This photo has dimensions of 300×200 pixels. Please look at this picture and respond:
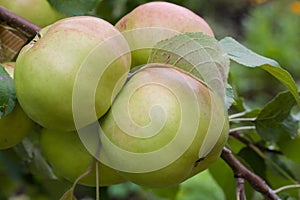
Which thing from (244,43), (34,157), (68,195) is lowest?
(244,43)

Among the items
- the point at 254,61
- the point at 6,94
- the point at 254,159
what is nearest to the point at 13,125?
the point at 6,94

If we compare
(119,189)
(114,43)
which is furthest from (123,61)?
(119,189)

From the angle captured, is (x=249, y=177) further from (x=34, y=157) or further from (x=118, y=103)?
(x=34, y=157)

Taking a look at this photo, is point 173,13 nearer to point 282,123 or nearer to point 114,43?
point 114,43

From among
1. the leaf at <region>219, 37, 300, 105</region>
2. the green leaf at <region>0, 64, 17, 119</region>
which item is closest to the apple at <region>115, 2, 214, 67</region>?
the leaf at <region>219, 37, 300, 105</region>

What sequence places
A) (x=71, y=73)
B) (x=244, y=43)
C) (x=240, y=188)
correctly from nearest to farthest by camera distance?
(x=71, y=73)
(x=240, y=188)
(x=244, y=43)

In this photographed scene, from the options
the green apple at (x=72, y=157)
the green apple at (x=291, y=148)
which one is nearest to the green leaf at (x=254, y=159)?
the green apple at (x=291, y=148)
